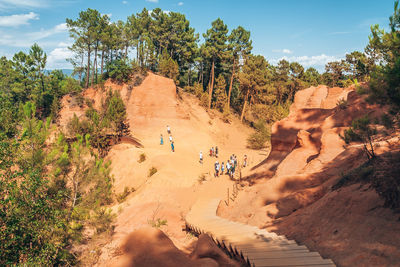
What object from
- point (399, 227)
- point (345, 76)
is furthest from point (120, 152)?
point (345, 76)

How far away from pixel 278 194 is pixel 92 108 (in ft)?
117

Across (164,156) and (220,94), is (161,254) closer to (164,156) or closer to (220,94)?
(164,156)

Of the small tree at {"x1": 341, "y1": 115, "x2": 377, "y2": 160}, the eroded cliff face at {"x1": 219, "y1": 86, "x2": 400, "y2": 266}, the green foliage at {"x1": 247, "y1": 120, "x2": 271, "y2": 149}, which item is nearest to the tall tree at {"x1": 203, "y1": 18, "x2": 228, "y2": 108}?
the green foliage at {"x1": 247, "y1": 120, "x2": 271, "y2": 149}

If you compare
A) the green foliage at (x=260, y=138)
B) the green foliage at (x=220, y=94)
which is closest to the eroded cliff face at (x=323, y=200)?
the green foliage at (x=260, y=138)

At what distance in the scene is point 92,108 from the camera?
1651 inches

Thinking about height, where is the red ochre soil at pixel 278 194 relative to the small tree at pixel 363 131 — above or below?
below

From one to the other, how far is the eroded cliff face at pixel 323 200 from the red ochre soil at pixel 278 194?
3cm

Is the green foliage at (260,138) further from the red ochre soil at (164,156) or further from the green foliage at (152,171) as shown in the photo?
the green foliage at (152,171)

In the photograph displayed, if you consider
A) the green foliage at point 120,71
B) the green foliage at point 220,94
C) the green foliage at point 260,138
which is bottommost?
the green foliage at point 260,138

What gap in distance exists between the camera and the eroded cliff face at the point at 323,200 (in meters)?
6.48

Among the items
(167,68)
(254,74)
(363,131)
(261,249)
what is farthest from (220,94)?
(261,249)

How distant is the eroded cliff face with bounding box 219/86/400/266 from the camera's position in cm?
648

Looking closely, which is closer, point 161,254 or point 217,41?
point 161,254

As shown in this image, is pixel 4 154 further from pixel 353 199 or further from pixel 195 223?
pixel 353 199
